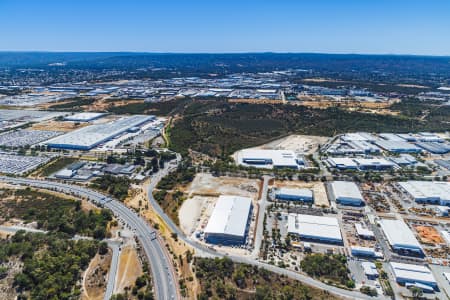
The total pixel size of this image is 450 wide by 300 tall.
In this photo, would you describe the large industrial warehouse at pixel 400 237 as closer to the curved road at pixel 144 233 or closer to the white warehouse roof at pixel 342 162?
the white warehouse roof at pixel 342 162

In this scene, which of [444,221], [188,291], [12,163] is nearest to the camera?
[188,291]

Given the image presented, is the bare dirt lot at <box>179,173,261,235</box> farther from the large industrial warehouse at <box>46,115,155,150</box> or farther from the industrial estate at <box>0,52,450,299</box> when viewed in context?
the large industrial warehouse at <box>46,115,155,150</box>

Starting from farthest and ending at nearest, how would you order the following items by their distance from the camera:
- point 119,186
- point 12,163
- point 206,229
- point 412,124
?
Result: point 412,124, point 12,163, point 119,186, point 206,229

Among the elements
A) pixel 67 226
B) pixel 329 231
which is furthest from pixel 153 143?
pixel 329 231

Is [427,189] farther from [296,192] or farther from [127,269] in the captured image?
[127,269]

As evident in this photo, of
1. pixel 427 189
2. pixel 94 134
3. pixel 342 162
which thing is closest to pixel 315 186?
pixel 342 162

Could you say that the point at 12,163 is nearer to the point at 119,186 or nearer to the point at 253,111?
the point at 119,186
